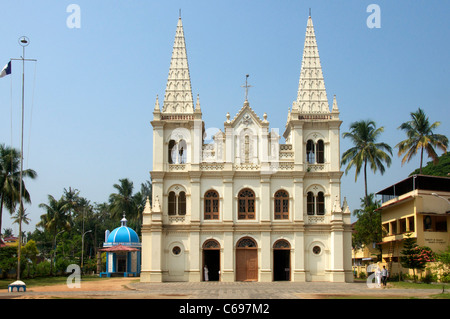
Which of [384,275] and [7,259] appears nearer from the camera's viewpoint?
[384,275]

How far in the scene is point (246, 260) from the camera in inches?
1706

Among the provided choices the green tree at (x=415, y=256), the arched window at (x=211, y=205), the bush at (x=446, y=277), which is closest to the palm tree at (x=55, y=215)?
the arched window at (x=211, y=205)

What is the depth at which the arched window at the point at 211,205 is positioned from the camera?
43.7 m

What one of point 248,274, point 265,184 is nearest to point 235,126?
point 265,184

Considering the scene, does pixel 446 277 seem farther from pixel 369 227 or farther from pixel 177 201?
pixel 177 201

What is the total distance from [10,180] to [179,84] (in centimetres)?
1572

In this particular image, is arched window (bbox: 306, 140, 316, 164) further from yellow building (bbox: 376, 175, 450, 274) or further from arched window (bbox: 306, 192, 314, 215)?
yellow building (bbox: 376, 175, 450, 274)

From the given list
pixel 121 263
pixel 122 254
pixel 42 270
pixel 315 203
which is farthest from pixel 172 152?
pixel 42 270

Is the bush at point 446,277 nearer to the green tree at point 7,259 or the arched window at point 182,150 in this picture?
the arched window at point 182,150

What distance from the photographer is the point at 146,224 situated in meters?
43.1

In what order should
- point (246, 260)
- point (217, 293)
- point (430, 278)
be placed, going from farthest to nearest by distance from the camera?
point (246, 260) < point (430, 278) < point (217, 293)

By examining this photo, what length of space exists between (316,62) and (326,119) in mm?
5106

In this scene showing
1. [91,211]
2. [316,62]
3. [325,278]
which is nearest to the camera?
[325,278]
